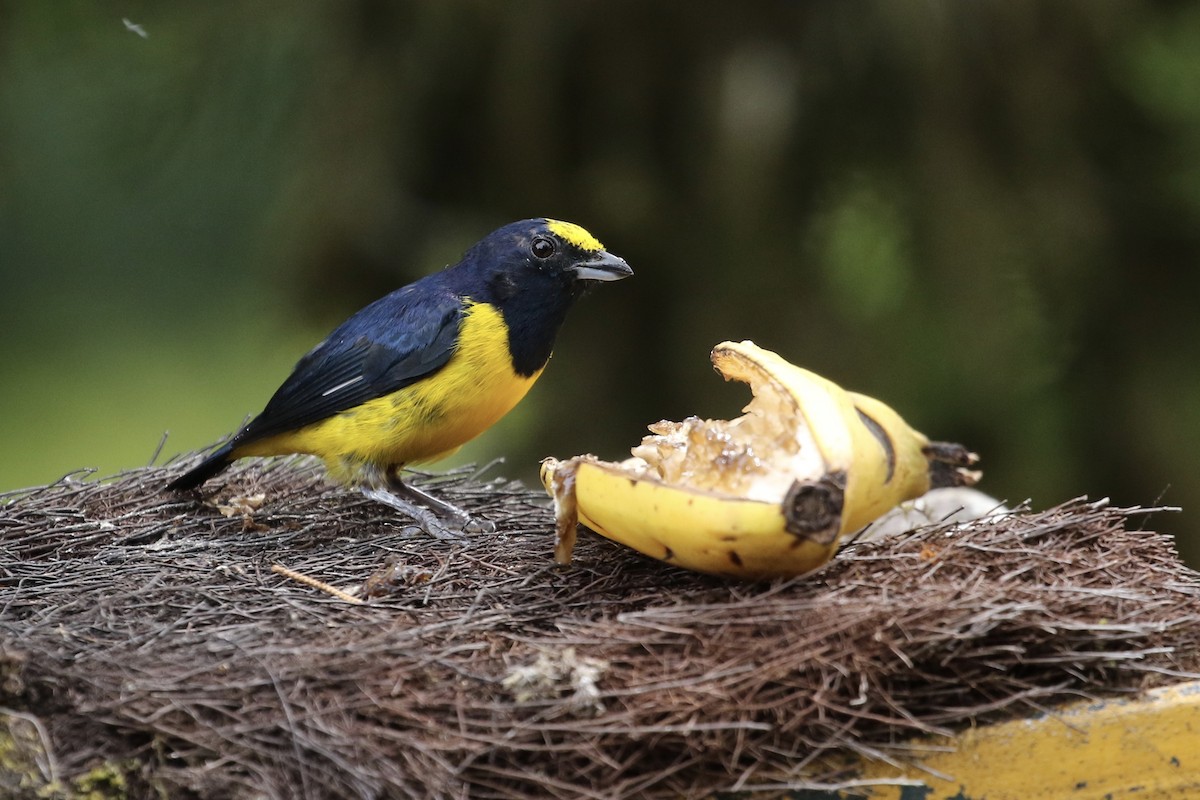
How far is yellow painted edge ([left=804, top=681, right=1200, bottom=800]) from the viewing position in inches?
81.0

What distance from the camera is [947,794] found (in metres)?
2.07

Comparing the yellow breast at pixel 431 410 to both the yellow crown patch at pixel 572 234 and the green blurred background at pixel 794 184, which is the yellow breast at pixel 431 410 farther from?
the green blurred background at pixel 794 184

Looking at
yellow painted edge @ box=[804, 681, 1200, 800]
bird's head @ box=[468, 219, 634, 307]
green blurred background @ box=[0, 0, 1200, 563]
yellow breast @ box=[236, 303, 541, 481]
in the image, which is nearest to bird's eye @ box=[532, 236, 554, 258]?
bird's head @ box=[468, 219, 634, 307]

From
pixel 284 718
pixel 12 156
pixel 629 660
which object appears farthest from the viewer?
pixel 12 156

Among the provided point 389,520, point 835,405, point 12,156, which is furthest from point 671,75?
point 12,156

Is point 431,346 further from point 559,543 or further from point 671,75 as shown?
point 671,75

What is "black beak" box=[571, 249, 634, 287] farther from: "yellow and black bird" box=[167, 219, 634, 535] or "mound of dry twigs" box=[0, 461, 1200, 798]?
"mound of dry twigs" box=[0, 461, 1200, 798]

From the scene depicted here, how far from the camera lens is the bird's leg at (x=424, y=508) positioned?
3.30 metres

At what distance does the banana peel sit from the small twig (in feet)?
1.50

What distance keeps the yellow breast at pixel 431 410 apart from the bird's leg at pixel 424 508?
83 mm

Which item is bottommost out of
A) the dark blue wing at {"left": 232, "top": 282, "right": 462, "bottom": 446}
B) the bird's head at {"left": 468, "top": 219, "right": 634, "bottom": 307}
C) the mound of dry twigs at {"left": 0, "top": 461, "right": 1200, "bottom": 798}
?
the mound of dry twigs at {"left": 0, "top": 461, "right": 1200, "bottom": 798}

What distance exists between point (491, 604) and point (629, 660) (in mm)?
482

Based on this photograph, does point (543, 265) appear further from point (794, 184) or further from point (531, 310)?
point (794, 184)

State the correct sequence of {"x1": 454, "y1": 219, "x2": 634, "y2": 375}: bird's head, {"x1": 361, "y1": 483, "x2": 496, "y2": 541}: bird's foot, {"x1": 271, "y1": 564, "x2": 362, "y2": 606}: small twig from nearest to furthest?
{"x1": 271, "y1": 564, "x2": 362, "y2": 606}: small twig < {"x1": 361, "y1": 483, "x2": 496, "y2": 541}: bird's foot < {"x1": 454, "y1": 219, "x2": 634, "y2": 375}: bird's head
